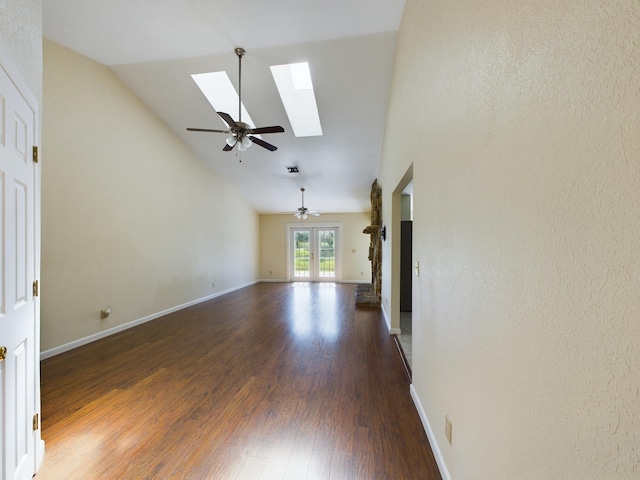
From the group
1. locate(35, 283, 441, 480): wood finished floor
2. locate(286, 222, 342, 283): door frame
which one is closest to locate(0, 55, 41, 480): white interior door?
locate(35, 283, 441, 480): wood finished floor

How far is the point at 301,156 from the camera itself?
19.2ft

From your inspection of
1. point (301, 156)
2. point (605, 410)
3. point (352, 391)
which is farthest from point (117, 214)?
point (605, 410)

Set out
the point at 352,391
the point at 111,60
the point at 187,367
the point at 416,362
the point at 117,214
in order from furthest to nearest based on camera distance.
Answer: the point at 117,214
the point at 111,60
the point at 187,367
the point at 352,391
the point at 416,362

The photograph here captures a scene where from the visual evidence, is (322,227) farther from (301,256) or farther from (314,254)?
(301,256)

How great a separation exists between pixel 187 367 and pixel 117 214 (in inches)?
101

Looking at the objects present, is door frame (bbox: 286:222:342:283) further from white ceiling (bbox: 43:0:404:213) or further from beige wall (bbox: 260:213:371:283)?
white ceiling (bbox: 43:0:404:213)

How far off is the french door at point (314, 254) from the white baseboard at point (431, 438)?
24.6 feet

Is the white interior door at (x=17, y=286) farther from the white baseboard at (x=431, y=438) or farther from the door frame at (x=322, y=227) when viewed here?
the door frame at (x=322, y=227)

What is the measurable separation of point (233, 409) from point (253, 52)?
12.8 feet

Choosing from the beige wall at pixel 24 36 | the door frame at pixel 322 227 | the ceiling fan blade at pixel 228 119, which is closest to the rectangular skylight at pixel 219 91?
the ceiling fan blade at pixel 228 119

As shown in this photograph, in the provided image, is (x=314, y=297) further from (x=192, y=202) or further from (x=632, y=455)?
(x=632, y=455)

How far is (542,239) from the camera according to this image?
727 mm

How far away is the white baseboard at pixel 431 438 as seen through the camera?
1.47 m

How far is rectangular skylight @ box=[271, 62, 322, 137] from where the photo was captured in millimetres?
4203
